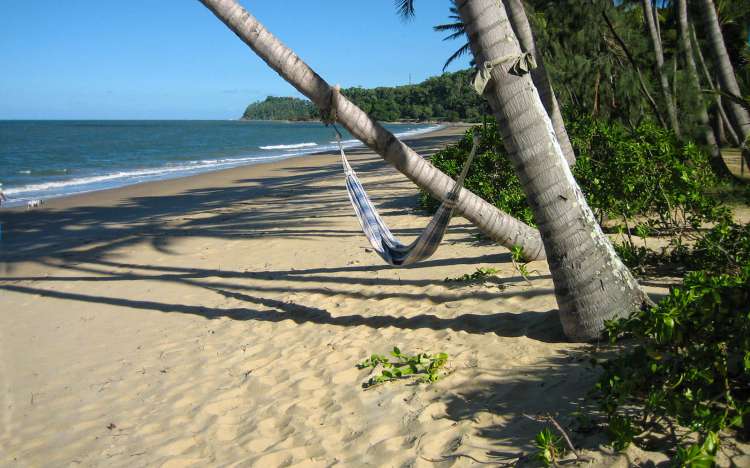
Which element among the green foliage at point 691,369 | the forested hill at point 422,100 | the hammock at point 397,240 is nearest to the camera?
the green foliage at point 691,369

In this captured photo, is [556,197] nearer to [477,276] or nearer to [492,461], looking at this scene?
[492,461]

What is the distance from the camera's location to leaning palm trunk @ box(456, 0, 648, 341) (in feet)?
9.03

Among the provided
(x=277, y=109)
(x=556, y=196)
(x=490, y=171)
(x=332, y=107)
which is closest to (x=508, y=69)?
(x=556, y=196)

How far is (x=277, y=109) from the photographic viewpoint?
142000mm

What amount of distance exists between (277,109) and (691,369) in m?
145

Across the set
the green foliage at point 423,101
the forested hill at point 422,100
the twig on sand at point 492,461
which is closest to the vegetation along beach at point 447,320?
the twig on sand at point 492,461

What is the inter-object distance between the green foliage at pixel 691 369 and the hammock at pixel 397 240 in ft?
4.81

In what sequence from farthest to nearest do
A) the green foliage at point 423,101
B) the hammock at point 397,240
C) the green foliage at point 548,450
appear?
1. the green foliage at point 423,101
2. the hammock at point 397,240
3. the green foliage at point 548,450

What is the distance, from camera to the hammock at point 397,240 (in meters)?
3.41

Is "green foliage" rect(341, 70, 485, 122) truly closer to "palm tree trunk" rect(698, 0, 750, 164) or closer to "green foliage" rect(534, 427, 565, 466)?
"palm tree trunk" rect(698, 0, 750, 164)

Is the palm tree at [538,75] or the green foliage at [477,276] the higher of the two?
the palm tree at [538,75]

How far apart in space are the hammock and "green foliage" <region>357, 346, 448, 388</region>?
68 centimetres

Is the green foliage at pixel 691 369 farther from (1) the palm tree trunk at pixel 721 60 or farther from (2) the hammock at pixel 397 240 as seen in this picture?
(1) the palm tree trunk at pixel 721 60

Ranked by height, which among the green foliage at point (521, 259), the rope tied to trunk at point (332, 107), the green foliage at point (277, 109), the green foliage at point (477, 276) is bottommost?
the green foliage at point (477, 276)
